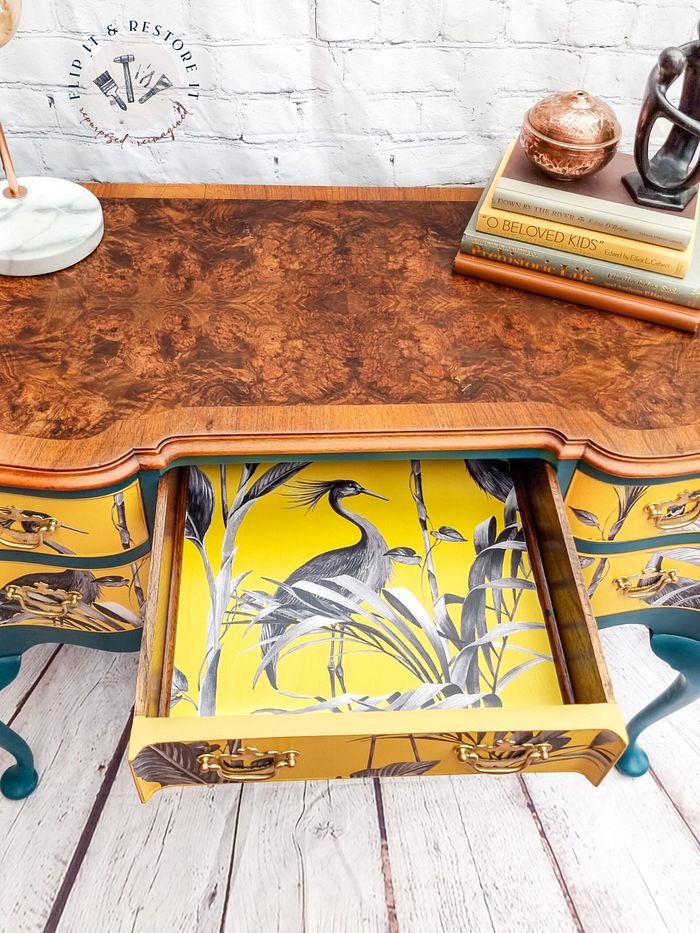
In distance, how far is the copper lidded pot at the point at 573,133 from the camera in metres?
0.83

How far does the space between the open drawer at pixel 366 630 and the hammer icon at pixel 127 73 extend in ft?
2.01

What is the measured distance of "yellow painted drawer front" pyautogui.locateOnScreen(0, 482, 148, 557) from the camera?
0.72 meters

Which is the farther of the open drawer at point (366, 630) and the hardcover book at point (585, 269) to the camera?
the hardcover book at point (585, 269)

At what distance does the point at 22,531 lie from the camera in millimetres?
759

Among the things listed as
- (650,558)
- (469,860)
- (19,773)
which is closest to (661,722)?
(469,860)

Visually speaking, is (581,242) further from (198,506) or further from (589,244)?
(198,506)

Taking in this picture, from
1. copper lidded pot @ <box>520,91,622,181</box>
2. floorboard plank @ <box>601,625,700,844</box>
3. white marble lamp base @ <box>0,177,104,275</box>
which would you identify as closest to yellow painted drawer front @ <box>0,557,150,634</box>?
white marble lamp base @ <box>0,177,104,275</box>

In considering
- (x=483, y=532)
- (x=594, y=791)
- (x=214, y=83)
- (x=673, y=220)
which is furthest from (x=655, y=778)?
(x=214, y=83)

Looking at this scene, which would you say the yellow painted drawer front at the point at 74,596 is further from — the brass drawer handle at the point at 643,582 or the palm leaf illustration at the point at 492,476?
the brass drawer handle at the point at 643,582

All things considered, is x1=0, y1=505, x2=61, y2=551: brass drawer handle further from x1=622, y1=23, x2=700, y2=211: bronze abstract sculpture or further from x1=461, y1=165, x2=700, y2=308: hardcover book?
x1=622, y1=23, x2=700, y2=211: bronze abstract sculpture

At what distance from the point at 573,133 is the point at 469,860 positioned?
3.48 feet

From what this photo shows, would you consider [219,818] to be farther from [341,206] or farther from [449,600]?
[341,206]

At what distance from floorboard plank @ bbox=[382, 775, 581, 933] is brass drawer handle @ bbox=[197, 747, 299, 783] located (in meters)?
0.56

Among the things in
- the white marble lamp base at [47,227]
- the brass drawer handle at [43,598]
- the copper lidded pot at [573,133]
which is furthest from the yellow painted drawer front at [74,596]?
the copper lidded pot at [573,133]
